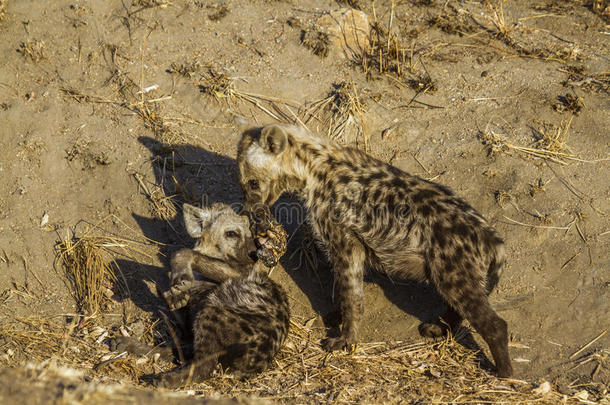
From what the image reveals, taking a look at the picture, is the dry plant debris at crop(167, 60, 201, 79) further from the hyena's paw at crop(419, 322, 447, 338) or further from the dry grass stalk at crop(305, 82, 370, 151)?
the hyena's paw at crop(419, 322, 447, 338)

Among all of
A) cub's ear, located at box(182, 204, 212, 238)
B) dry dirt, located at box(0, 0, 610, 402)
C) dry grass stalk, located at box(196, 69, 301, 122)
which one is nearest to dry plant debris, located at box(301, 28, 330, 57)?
dry dirt, located at box(0, 0, 610, 402)

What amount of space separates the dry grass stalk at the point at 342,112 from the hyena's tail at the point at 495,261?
7.06 feet

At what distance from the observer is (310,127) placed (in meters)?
6.75

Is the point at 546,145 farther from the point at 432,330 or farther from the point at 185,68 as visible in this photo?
the point at 185,68

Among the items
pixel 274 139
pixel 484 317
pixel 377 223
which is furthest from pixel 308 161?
pixel 484 317

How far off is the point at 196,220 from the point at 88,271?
0.99 m

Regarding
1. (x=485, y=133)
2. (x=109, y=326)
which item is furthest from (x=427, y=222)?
(x=109, y=326)

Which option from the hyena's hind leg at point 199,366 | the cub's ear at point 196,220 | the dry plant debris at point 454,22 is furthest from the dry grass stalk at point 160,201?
the dry plant debris at point 454,22

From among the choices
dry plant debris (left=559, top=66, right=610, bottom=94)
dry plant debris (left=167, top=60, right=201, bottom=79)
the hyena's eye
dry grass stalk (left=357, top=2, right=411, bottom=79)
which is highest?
dry plant debris (left=559, top=66, right=610, bottom=94)

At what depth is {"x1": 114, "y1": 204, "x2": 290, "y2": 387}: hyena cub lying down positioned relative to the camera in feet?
14.4

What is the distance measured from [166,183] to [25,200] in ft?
4.23

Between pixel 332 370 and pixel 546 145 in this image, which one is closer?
pixel 332 370

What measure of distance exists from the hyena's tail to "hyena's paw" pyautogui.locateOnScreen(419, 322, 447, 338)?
53 cm

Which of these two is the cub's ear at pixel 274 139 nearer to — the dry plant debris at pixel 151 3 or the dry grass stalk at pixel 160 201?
the dry grass stalk at pixel 160 201
